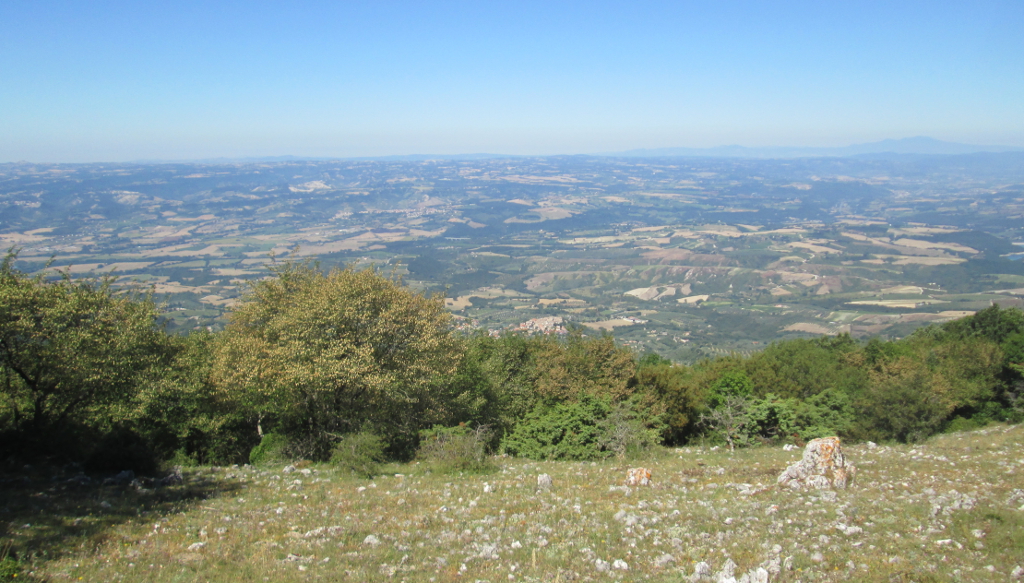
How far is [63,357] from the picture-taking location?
16938 mm

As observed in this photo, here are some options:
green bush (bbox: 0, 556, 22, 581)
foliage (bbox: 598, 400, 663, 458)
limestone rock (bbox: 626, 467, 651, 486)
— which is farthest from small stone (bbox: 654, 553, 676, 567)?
foliage (bbox: 598, 400, 663, 458)

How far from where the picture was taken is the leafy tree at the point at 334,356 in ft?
66.8

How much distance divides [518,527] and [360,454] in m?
8.37

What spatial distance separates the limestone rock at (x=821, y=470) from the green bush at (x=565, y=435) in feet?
26.5

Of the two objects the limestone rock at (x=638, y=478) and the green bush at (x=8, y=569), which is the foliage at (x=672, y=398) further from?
the green bush at (x=8, y=569)

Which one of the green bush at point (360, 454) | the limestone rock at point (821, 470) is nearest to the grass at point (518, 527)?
the limestone rock at point (821, 470)

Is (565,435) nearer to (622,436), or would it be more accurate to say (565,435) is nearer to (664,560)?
(622,436)

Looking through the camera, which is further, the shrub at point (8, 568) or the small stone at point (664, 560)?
the small stone at point (664, 560)

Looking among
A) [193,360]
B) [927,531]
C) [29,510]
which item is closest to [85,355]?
[193,360]

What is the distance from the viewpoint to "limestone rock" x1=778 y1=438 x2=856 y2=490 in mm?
13859

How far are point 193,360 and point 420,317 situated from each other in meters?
10.5

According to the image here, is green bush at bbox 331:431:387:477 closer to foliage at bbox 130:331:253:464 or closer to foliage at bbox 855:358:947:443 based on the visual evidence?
foliage at bbox 130:331:253:464

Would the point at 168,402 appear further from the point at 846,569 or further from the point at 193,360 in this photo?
the point at 846,569

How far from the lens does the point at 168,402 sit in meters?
20.1
